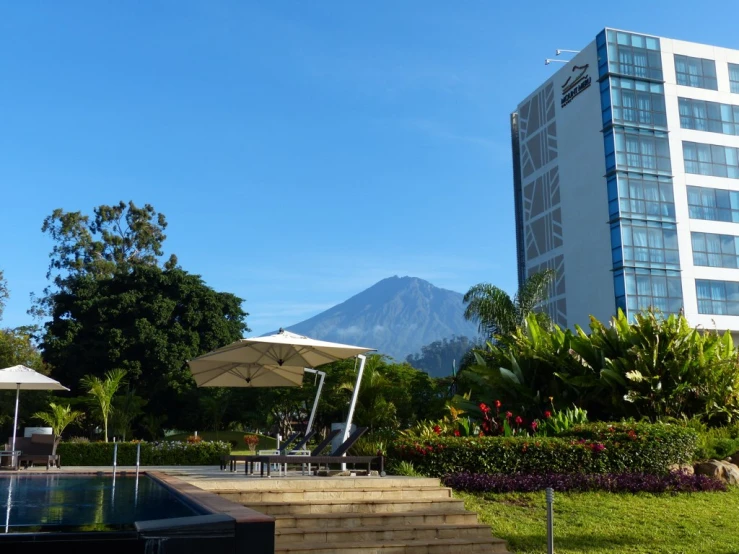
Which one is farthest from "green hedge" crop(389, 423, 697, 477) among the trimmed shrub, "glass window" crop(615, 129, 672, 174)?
"glass window" crop(615, 129, 672, 174)

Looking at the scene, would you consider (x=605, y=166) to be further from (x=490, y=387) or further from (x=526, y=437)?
(x=526, y=437)

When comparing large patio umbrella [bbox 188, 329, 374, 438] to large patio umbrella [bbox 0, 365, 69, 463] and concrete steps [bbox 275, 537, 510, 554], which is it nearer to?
concrete steps [bbox 275, 537, 510, 554]

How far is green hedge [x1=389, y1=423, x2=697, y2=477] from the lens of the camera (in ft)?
40.3

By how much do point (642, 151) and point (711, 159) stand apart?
206 inches

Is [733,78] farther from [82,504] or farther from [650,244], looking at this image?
[82,504]

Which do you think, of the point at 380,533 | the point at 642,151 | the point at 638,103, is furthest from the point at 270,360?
the point at 638,103

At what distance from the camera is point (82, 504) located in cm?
943

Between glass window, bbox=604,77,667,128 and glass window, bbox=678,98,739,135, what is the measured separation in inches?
67.9

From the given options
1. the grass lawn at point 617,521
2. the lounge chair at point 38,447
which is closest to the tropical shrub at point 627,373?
the grass lawn at point 617,521

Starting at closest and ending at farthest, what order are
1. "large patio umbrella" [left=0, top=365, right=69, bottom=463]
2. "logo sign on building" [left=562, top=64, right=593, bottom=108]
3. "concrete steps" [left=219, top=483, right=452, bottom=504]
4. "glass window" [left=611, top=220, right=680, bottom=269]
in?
"concrete steps" [left=219, top=483, right=452, bottom=504], "large patio umbrella" [left=0, top=365, right=69, bottom=463], "glass window" [left=611, top=220, right=680, bottom=269], "logo sign on building" [left=562, top=64, right=593, bottom=108]

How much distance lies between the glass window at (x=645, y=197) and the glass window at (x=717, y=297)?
455cm

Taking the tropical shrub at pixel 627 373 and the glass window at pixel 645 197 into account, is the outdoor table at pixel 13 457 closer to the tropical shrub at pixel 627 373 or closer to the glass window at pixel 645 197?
the tropical shrub at pixel 627 373

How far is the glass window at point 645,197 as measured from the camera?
44.6 meters

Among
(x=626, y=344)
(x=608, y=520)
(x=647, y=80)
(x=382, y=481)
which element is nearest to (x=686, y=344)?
(x=626, y=344)
